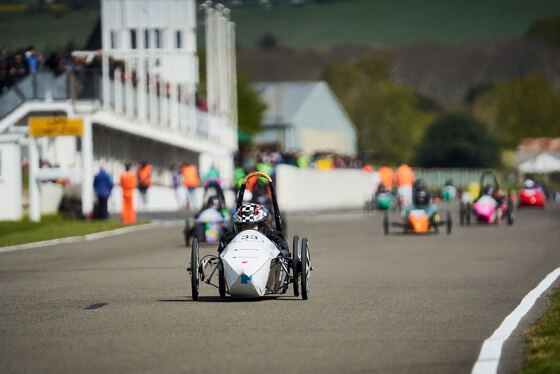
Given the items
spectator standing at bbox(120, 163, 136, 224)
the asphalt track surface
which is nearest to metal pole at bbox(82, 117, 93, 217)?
spectator standing at bbox(120, 163, 136, 224)

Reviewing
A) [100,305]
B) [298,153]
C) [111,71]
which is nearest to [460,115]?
[298,153]

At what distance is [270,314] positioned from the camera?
477 inches

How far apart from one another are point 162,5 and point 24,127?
1519 centimetres

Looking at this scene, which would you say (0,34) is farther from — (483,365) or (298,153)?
(483,365)

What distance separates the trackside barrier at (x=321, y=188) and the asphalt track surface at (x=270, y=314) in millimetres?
29376

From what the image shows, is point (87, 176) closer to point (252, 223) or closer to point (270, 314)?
point (252, 223)

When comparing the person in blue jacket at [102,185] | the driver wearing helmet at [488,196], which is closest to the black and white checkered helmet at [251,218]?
the driver wearing helmet at [488,196]

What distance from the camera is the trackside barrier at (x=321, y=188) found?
52.7 m

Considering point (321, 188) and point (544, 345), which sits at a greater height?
point (321, 188)

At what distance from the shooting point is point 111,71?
40.0 metres

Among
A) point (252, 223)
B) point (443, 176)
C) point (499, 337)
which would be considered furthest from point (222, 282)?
point (443, 176)

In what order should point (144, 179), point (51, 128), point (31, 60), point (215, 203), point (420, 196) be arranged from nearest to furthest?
point (215, 203), point (420, 196), point (51, 128), point (31, 60), point (144, 179)

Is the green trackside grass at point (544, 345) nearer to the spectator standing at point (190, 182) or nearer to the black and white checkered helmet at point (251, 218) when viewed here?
the black and white checkered helmet at point (251, 218)

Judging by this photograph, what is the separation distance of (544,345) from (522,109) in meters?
150
